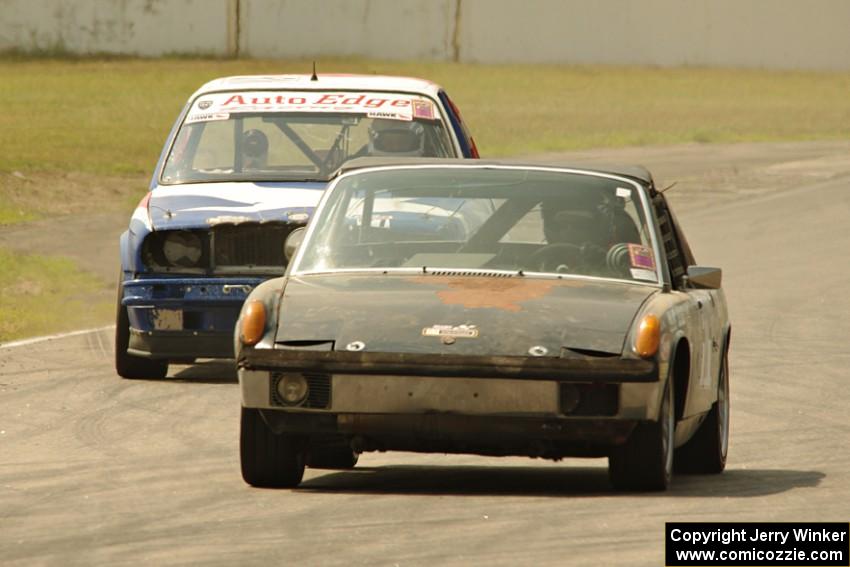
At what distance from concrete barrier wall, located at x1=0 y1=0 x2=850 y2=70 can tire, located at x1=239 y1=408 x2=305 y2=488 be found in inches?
1709

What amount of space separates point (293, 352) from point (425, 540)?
116cm

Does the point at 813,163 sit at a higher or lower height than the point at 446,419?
lower

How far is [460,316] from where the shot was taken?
809 centimetres

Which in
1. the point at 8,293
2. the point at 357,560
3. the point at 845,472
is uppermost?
the point at 357,560

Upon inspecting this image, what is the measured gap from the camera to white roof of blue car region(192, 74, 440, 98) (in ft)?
45.9

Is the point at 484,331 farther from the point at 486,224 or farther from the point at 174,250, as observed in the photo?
the point at 174,250

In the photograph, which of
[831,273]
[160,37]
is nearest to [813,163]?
[831,273]

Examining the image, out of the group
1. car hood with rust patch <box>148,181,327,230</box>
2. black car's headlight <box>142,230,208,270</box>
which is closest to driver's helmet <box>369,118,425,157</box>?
car hood with rust patch <box>148,181,327,230</box>

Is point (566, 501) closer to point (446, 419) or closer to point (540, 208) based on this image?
point (446, 419)

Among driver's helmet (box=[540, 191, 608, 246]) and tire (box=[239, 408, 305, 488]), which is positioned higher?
driver's helmet (box=[540, 191, 608, 246])

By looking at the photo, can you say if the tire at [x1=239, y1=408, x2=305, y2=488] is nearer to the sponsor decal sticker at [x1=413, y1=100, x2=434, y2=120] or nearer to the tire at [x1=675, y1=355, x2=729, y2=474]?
the tire at [x1=675, y1=355, x2=729, y2=474]

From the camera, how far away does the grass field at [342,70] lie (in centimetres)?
2973

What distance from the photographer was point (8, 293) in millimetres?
19719

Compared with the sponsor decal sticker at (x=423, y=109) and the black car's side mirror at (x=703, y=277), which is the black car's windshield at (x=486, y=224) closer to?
the black car's side mirror at (x=703, y=277)
